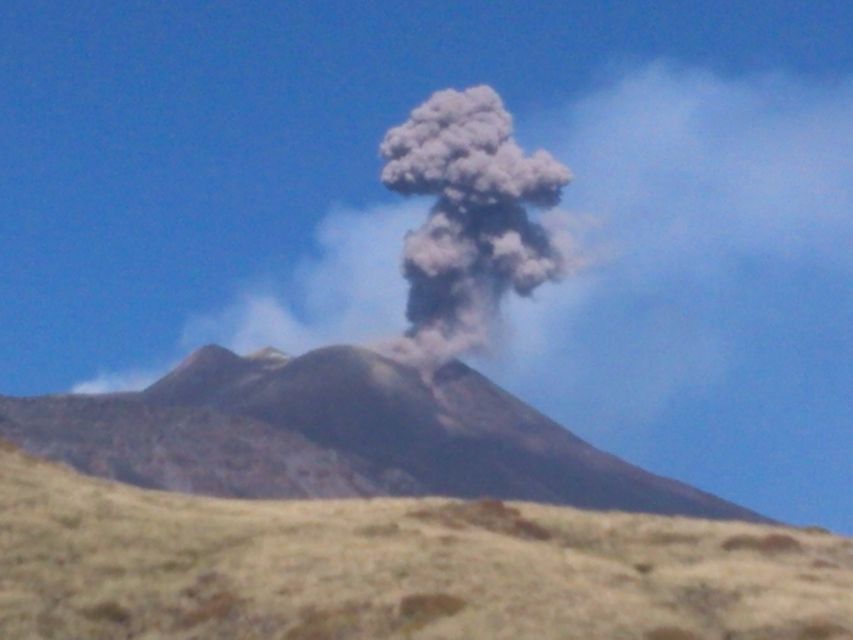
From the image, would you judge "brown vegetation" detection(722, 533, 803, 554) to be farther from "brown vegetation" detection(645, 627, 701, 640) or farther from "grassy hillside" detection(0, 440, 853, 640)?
"brown vegetation" detection(645, 627, 701, 640)

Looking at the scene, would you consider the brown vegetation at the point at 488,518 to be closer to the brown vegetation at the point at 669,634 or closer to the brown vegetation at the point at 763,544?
the brown vegetation at the point at 763,544

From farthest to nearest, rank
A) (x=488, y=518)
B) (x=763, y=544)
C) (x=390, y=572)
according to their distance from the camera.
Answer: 1. (x=488, y=518)
2. (x=763, y=544)
3. (x=390, y=572)

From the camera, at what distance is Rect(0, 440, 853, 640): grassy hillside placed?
52812 mm

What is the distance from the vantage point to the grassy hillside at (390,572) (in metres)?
52.8

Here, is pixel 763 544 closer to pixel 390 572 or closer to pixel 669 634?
pixel 669 634

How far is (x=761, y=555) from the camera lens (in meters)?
69.8

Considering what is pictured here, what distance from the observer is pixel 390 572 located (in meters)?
59.4

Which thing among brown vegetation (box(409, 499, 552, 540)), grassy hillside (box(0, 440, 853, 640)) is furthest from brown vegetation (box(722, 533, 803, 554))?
brown vegetation (box(409, 499, 552, 540))

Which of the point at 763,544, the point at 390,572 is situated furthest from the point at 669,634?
the point at 763,544

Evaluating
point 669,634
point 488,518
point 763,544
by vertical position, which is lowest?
point 669,634

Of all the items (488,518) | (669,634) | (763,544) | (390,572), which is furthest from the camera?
(488,518)

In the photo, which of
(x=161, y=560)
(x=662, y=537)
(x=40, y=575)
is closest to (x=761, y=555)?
(x=662, y=537)

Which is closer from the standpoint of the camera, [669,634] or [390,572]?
[669,634]

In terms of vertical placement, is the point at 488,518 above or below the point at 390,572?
above
